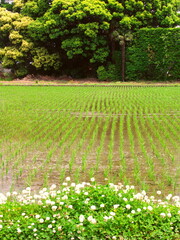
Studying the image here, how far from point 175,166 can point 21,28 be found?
23070mm

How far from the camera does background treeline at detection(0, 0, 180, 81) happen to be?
985 inches

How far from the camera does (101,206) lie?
133 inches

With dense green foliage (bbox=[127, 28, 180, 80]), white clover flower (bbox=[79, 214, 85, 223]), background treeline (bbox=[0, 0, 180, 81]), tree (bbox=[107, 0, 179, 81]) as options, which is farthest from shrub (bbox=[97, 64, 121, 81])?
white clover flower (bbox=[79, 214, 85, 223])

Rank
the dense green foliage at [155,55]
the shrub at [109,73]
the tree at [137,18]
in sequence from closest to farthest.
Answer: the dense green foliage at [155,55] < the tree at [137,18] < the shrub at [109,73]

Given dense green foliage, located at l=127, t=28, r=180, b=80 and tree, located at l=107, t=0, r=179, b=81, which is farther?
tree, located at l=107, t=0, r=179, b=81

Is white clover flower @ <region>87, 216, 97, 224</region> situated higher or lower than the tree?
lower

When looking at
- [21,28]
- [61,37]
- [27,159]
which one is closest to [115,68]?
[61,37]

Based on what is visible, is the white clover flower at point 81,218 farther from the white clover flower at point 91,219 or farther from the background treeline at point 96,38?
the background treeline at point 96,38

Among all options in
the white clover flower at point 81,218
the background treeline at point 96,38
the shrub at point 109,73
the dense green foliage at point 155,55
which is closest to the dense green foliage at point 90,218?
the white clover flower at point 81,218

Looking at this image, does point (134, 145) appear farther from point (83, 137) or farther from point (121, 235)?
point (121, 235)

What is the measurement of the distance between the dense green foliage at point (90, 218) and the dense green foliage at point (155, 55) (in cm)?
2227

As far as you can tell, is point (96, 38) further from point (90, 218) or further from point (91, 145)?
point (90, 218)

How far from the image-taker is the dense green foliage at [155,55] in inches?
983

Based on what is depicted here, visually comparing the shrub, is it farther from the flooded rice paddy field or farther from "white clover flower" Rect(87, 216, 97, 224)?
"white clover flower" Rect(87, 216, 97, 224)
